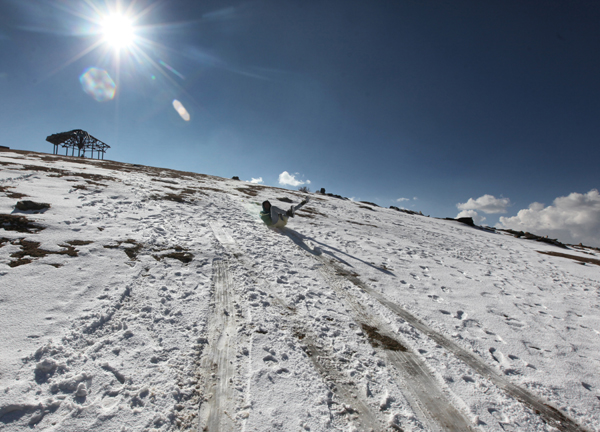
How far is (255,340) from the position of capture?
4.38 m

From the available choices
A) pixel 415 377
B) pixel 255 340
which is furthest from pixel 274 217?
pixel 415 377

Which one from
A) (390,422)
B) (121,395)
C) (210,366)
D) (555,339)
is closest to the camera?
(121,395)

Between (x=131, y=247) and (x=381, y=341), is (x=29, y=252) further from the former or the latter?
(x=381, y=341)

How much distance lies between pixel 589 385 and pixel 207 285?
8230 millimetres

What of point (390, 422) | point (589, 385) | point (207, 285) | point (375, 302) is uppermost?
point (207, 285)

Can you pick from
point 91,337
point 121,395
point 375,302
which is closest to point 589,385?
point 375,302

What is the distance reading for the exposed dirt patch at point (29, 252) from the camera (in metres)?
5.38

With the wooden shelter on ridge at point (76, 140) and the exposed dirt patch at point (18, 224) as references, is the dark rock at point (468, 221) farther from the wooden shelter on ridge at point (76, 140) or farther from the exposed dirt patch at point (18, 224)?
the wooden shelter on ridge at point (76, 140)

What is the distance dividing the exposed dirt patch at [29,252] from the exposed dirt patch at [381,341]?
761 cm

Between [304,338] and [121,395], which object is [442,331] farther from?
[121,395]

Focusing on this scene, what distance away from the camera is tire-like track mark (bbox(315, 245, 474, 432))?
3.46m

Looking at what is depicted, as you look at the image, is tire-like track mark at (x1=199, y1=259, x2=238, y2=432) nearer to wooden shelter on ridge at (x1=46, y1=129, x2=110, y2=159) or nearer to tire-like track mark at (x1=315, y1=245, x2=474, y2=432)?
tire-like track mark at (x1=315, y1=245, x2=474, y2=432)

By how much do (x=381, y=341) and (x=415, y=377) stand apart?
2.91ft

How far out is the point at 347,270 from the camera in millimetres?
8648
